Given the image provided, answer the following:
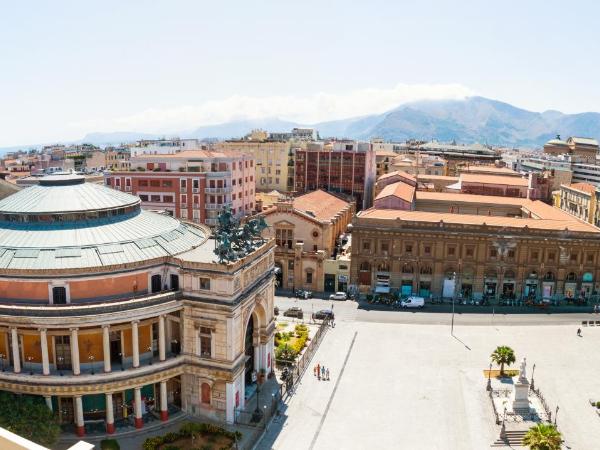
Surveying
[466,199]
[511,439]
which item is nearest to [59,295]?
[511,439]

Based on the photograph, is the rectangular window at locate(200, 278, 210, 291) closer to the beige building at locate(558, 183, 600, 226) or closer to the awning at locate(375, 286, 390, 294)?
the awning at locate(375, 286, 390, 294)

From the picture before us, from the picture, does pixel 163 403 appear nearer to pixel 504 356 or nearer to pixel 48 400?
pixel 48 400

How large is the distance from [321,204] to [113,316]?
2985 inches

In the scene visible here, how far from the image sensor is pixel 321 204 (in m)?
122

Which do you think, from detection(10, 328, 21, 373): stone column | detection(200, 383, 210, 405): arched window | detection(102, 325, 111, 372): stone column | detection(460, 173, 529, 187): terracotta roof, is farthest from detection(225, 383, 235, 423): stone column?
→ detection(460, 173, 529, 187): terracotta roof

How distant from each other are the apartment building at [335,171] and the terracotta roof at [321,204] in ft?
42.5

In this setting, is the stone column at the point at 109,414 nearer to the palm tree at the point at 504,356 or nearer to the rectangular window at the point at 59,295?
the rectangular window at the point at 59,295

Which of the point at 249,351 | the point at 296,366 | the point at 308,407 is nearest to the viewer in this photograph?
the point at 308,407

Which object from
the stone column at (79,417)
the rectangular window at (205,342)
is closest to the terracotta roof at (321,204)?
the rectangular window at (205,342)

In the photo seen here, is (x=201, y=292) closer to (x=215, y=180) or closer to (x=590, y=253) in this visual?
(x=215, y=180)

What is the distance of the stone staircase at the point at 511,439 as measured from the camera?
53.3 metres

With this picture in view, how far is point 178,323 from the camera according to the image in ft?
188

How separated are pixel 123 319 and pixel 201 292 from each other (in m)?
7.79

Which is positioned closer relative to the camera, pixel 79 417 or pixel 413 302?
pixel 79 417
